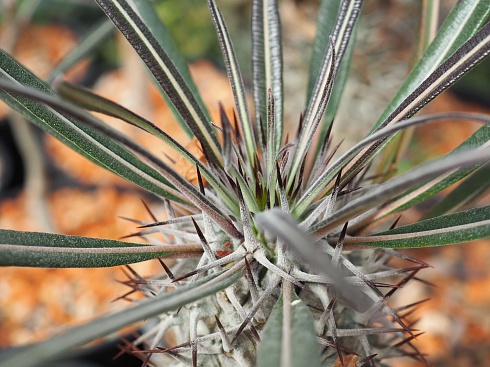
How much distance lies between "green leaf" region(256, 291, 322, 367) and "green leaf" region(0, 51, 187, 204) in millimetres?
198

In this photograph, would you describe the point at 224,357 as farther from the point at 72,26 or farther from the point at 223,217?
the point at 72,26

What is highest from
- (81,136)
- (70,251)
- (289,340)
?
(81,136)

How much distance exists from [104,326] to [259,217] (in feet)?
0.40

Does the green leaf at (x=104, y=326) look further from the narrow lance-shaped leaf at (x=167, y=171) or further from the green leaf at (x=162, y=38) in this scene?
the green leaf at (x=162, y=38)

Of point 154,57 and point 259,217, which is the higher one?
point 154,57

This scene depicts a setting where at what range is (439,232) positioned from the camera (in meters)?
0.48

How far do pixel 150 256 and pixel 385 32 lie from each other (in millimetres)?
1237

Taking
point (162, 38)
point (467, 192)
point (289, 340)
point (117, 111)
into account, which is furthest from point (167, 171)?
point (467, 192)

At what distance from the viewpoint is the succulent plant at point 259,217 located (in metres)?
0.43

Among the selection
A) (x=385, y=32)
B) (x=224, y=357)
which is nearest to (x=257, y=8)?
(x=224, y=357)

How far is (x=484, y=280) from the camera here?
153 centimetres

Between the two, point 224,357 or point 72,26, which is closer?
point 224,357

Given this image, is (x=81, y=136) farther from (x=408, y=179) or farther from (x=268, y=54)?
(x=408, y=179)

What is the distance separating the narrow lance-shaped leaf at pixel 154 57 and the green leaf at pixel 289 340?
0.19 m
